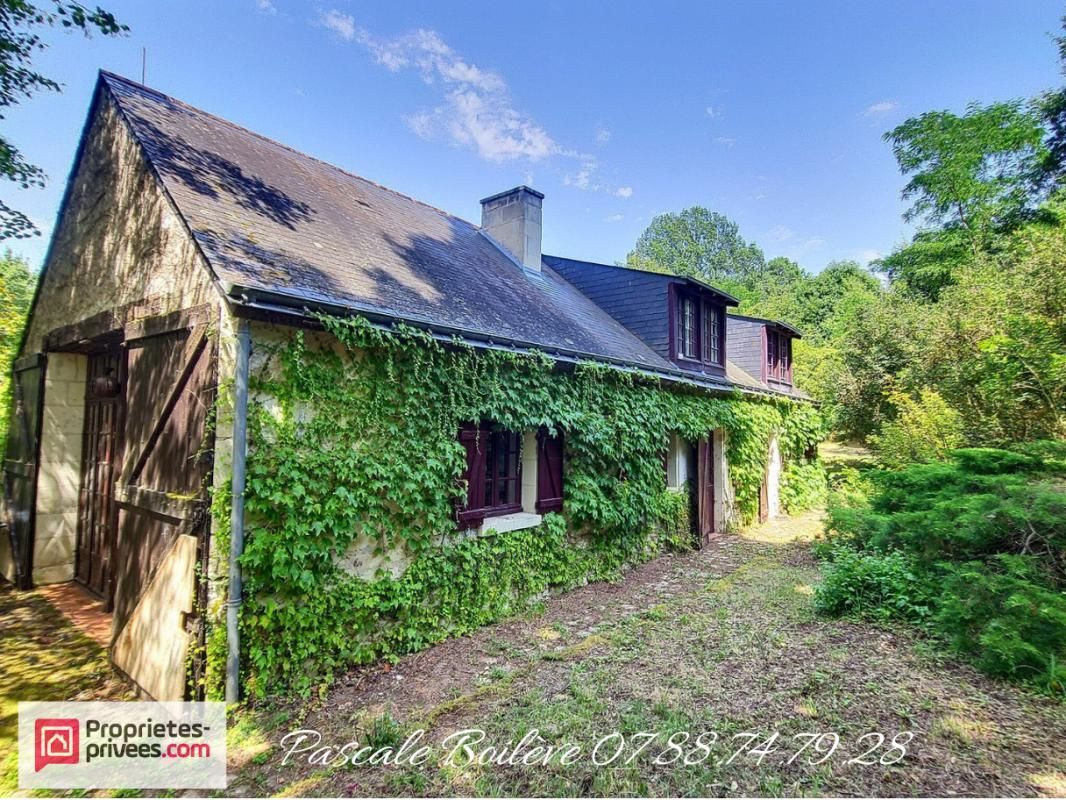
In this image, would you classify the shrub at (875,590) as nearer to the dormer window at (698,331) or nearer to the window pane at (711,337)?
the dormer window at (698,331)

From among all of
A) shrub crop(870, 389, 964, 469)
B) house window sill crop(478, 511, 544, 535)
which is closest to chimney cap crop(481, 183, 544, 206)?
house window sill crop(478, 511, 544, 535)

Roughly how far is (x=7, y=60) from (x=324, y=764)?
9.87 metres

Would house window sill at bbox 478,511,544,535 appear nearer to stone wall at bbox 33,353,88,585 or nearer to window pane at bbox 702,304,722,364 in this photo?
stone wall at bbox 33,353,88,585

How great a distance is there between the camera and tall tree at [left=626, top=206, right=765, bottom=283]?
4847 centimetres

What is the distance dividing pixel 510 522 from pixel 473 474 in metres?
0.86

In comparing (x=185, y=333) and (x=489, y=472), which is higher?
(x=185, y=333)

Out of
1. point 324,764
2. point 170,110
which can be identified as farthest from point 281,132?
point 324,764

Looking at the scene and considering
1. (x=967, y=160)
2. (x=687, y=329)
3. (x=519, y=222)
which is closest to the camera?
(x=519, y=222)

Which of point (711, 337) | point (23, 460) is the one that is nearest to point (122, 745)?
point (23, 460)

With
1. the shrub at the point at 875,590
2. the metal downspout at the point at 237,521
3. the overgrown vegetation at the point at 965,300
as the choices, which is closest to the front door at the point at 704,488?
the shrub at the point at 875,590

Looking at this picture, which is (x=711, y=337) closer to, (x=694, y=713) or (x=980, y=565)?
(x=980, y=565)

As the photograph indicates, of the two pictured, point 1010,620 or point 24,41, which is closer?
point 1010,620

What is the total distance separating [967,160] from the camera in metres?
25.0

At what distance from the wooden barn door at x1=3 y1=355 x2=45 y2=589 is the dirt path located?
19.3ft
